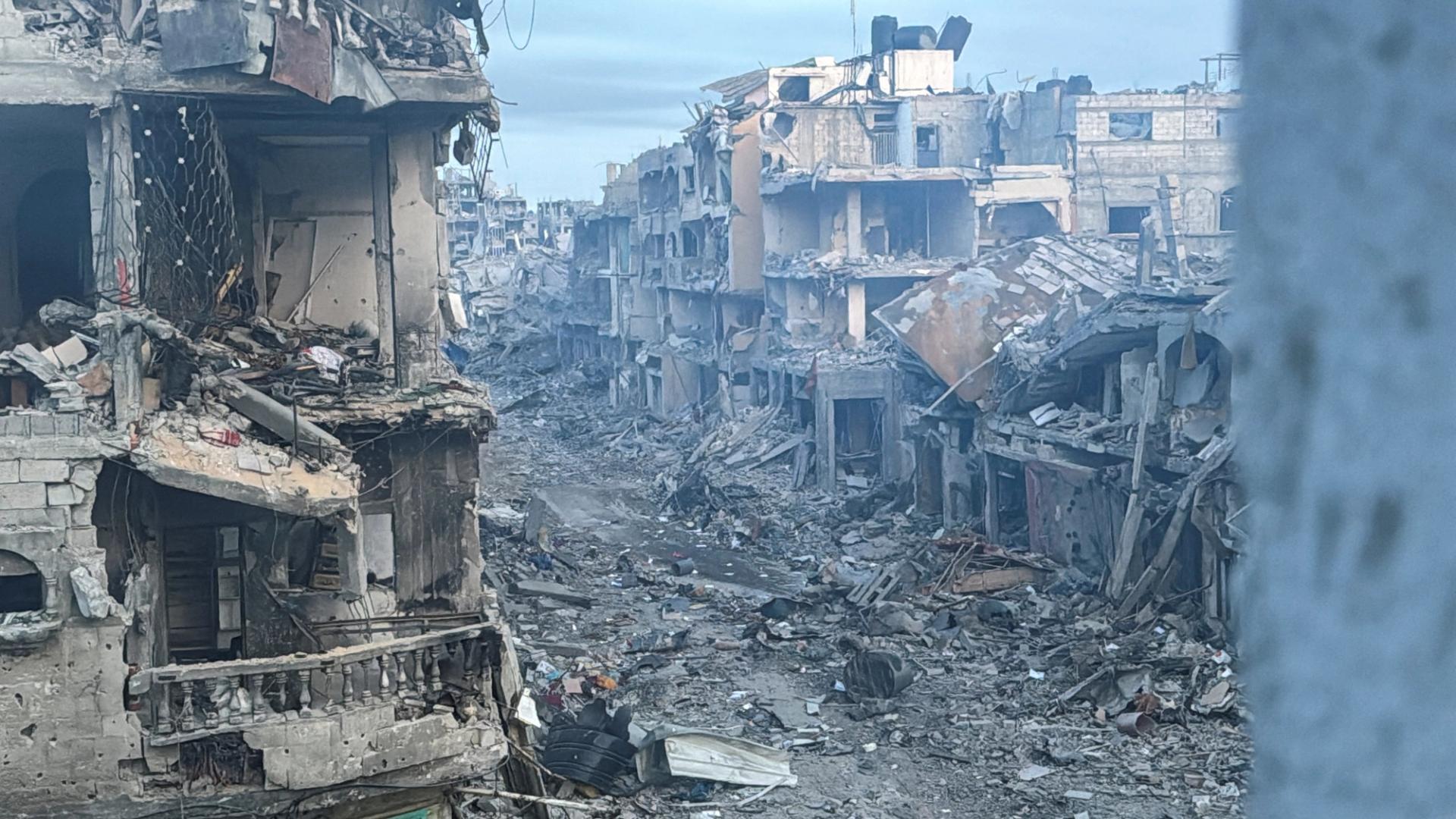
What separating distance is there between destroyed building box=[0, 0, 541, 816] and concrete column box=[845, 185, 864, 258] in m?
23.7

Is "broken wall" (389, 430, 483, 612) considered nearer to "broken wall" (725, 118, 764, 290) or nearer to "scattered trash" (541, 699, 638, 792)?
"scattered trash" (541, 699, 638, 792)

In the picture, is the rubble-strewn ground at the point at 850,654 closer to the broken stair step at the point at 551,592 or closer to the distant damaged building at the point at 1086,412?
the broken stair step at the point at 551,592

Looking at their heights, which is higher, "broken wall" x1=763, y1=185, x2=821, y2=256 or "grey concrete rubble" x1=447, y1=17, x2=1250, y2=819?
"broken wall" x1=763, y1=185, x2=821, y2=256

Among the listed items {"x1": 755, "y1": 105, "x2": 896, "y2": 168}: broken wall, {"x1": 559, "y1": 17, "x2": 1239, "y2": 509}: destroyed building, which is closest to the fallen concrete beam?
{"x1": 559, "y1": 17, "x2": 1239, "y2": 509}: destroyed building

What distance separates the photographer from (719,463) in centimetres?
3512

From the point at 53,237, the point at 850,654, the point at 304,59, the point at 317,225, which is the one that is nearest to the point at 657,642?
the point at 850,654

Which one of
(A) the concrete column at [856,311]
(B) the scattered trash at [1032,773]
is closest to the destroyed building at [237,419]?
(B) the scattered trash at [1032,773]

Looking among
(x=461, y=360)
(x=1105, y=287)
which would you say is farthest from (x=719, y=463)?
(x=461, y=360)

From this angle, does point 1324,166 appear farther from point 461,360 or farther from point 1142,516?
point 461,360

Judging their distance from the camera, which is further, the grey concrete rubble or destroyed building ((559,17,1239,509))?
destroyed building ((559,17,1239,509))

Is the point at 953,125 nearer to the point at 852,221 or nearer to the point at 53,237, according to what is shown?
the point at 852,221

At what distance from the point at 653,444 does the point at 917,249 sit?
32.8ft

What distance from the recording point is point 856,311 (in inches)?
1412

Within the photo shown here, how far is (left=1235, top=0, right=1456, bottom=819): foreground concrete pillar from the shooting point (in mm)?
751
